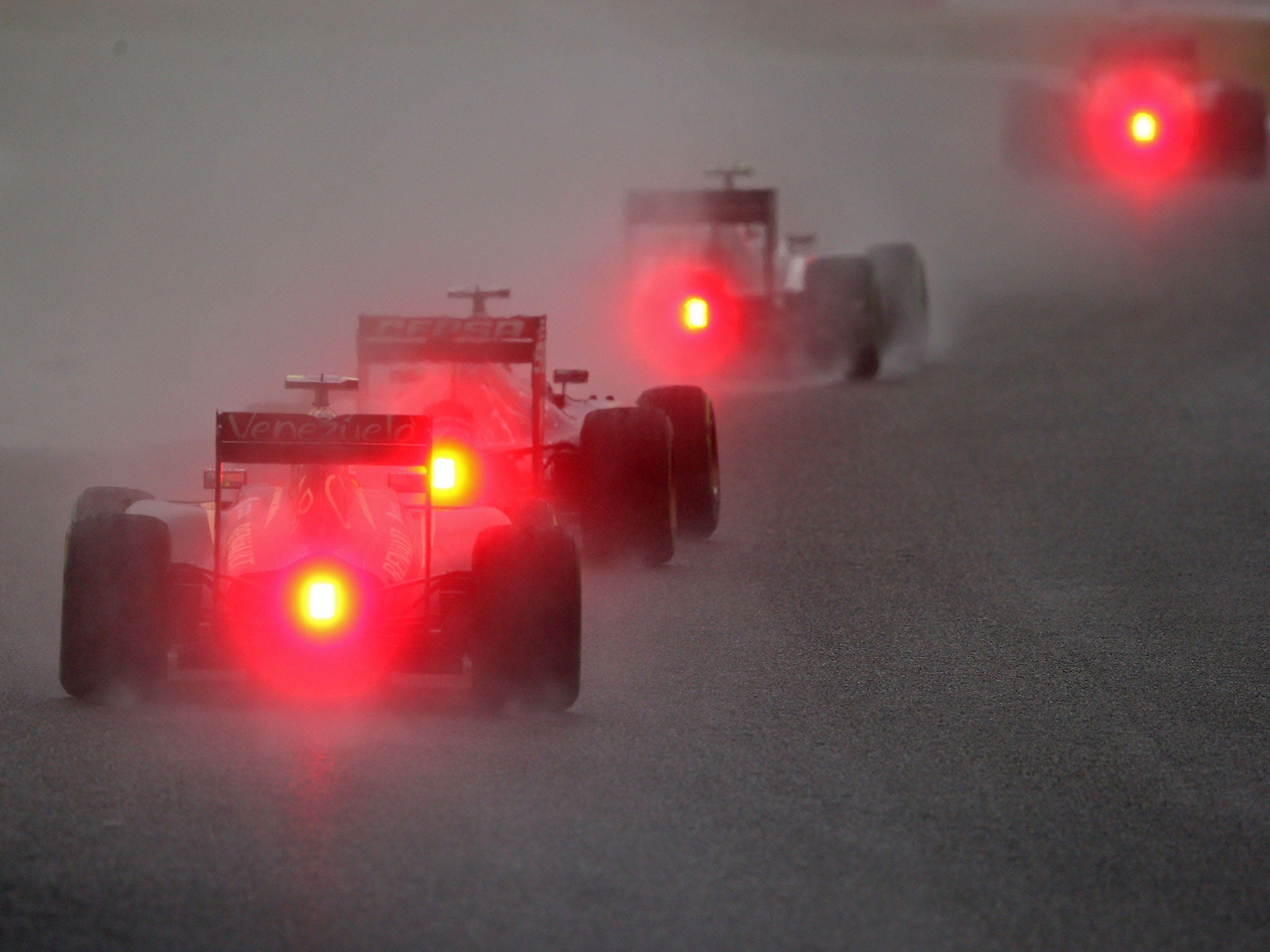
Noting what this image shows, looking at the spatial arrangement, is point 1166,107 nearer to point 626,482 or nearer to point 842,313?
point 842,313

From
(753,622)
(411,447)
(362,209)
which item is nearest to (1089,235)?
(362,209)

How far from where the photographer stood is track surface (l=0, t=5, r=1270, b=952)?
5.46 meters

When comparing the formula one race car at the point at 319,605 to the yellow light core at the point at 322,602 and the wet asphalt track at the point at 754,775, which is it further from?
the wet asphalt track at the point at 754,775

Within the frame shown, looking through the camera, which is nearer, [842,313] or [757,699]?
[757,699]

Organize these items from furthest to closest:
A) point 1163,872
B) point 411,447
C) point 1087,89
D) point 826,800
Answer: point 1087,89 → point 411,447 → point 826,800 → point 1163,872

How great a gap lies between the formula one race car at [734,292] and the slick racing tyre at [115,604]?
358 inches

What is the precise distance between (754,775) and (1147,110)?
18.1 metres

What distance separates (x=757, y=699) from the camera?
7.58 meters

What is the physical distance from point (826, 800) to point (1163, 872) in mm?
1034

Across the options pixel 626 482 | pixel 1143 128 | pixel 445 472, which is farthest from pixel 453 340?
pixel 1143 128

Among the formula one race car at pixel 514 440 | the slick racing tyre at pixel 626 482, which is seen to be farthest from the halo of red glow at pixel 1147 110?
the slick racing tyre at pixel 626 482

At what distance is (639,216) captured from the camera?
623 inches

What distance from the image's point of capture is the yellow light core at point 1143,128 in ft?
75.3

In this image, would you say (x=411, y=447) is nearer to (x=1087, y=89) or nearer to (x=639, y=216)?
(x=639, y=216)
